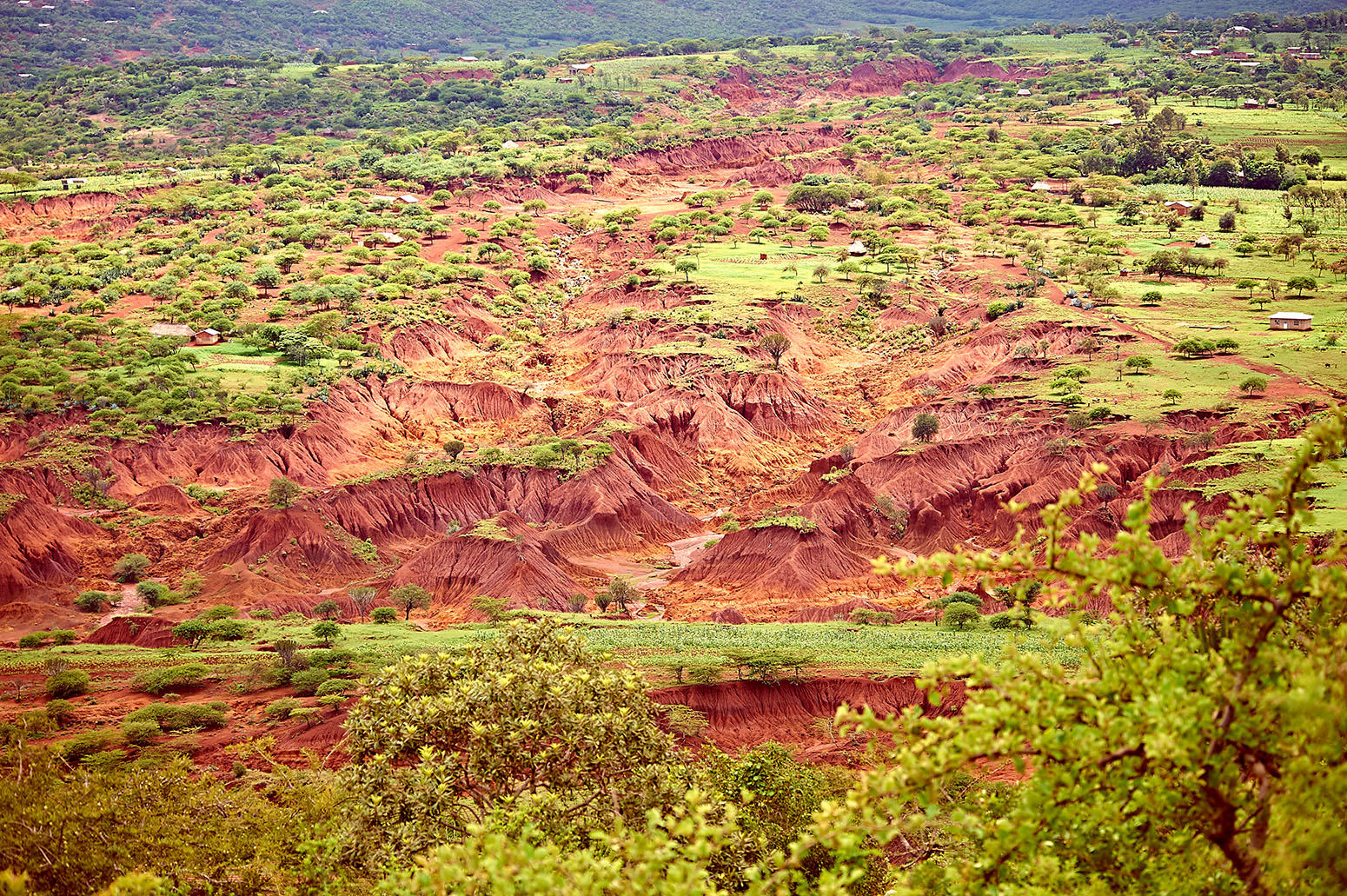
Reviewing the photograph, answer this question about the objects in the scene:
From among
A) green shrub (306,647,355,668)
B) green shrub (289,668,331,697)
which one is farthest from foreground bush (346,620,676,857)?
green shrub (306,647,355,668)

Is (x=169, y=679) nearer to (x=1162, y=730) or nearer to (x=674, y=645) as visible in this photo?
(x=674, y=645)

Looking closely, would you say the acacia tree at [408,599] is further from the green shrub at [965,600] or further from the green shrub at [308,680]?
the green shrub at [965,600]

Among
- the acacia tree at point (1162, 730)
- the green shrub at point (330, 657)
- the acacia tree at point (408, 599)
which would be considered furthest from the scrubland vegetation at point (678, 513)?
the acacia tree at point (408, 599)

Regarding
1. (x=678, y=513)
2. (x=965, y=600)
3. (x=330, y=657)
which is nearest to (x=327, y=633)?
(x=330, y=657)

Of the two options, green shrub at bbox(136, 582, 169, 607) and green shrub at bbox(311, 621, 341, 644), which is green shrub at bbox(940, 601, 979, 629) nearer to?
green shrub at bbox(311, 621, 341, 644)

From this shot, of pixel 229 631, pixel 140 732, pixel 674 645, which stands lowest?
pixel 674 645

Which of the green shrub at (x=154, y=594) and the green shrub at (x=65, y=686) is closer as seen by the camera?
the green shrub at (x=65, y=686)

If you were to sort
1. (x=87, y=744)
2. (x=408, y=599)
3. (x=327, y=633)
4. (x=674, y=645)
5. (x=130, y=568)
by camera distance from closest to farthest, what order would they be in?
(x=87, y=744)
(x=674, y=645)
(x=327, y=633)
(x=408, y=599)
(x=130, y=568)
